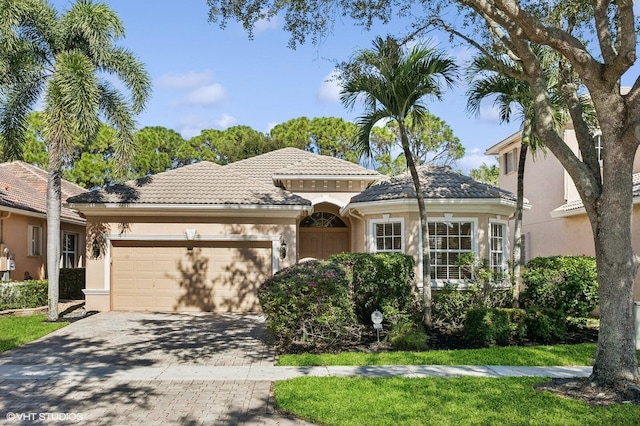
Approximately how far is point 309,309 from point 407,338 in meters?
2.07

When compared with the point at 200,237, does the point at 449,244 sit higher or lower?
lower

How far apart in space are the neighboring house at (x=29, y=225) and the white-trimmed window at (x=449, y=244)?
12.8m

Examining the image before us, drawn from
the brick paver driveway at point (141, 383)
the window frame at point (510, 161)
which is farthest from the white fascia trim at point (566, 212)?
the brick paver driveway at point (141, 383)

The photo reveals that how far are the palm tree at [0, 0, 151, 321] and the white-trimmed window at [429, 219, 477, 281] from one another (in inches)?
362

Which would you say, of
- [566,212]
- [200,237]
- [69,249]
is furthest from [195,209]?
[566,212]

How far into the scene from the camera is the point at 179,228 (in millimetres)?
15289

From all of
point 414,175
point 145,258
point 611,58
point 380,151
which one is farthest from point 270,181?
point 380,151

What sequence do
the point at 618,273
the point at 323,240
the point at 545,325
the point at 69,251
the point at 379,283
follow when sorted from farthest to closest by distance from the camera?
the point at 69,251 < the point at 323,240 < the point at 379,283 < the point at 545,325 < the point at 618,273

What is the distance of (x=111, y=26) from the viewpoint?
14086 mm

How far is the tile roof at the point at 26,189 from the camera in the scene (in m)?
17.5

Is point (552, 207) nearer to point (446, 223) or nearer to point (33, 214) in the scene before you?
point (446, 223)

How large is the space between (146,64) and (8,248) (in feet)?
25.6

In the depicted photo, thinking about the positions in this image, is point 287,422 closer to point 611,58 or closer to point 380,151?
point 611,58

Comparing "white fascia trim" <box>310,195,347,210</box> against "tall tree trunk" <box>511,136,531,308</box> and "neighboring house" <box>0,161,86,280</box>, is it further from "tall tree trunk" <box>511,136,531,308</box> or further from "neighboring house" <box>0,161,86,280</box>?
"neighboring house" <box>0,161,86,280</box>
